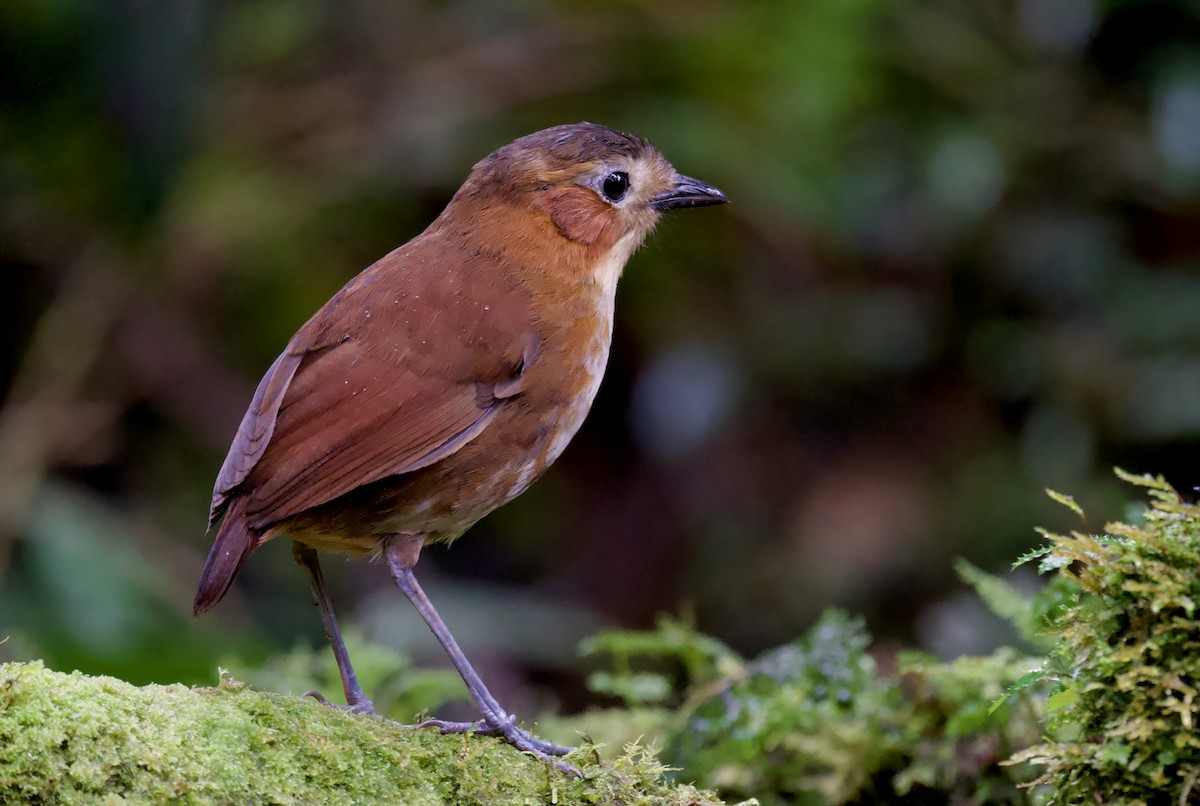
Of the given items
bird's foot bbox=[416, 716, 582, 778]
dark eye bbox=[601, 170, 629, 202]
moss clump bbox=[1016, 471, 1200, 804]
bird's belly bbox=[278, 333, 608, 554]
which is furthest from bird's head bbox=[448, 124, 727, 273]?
moss clump bbox=[1016, 471, 1200, 804]

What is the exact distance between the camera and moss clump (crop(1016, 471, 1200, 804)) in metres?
1.85

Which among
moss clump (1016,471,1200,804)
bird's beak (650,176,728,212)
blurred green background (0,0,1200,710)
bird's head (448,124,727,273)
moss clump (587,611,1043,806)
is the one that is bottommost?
moss clump (1016,471,1200,804)

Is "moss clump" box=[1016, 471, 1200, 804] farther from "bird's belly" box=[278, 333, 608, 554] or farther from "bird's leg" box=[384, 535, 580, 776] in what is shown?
"bird's belly" box=[278, 333, 608, 554]

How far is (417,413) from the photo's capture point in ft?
9.25

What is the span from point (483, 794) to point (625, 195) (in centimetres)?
179

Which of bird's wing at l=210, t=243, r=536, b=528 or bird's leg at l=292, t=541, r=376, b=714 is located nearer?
bird's wing at l=210, t=243, r=536, b=528

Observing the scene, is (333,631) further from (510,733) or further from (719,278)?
(719,278)

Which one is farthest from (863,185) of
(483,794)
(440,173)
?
(483,794)

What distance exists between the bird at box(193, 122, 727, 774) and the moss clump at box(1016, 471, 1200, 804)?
3.23ft

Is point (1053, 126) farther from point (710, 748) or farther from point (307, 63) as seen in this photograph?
point (710, 748)

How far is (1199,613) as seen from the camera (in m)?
1.87

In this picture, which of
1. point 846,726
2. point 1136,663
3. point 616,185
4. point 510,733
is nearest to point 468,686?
point 510,733

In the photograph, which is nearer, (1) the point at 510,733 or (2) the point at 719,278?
(1) the point at 510,733

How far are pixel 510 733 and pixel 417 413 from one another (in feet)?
2.28
